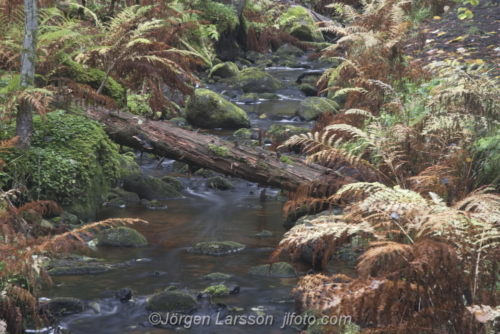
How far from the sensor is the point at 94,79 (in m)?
7.64

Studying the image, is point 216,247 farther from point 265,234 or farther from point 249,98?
point 249,98

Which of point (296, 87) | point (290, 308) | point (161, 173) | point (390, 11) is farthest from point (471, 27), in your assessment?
point (290, 308)

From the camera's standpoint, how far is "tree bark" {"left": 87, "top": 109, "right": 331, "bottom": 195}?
6.64 m

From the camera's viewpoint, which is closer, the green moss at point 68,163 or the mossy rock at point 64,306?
the mossy rock at point 64,306

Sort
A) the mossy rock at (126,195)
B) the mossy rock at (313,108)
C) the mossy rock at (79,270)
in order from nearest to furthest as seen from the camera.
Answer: the mossy rock at (79,270)
the mossy rock at (126,195)
the mossy rock at (313,108)

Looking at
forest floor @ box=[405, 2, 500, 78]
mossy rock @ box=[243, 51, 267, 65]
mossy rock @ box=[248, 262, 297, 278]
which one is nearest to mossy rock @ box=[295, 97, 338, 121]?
forest floor @ box=[405, 2, 500, 78]

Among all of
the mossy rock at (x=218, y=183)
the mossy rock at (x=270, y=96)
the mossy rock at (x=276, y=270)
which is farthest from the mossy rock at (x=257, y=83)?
the mossy rock at (x=276, y=270)

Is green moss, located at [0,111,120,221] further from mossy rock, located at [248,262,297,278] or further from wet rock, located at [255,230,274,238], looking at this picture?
mossy rock, located at [248,262,297,278]

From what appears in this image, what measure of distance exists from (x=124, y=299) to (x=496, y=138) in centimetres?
372

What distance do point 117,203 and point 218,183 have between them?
182 cm

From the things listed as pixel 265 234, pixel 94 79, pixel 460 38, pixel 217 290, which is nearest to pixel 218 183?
pixel 265 234

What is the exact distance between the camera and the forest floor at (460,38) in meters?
10.1

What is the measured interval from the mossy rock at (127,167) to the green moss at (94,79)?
124 cm

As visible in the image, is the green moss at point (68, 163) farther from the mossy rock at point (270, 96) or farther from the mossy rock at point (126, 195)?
the mossy rock at point (270, 96)
